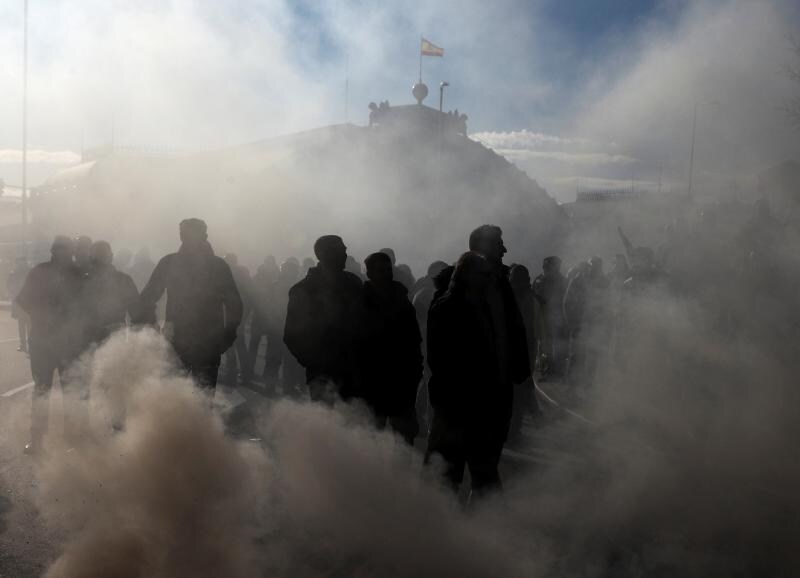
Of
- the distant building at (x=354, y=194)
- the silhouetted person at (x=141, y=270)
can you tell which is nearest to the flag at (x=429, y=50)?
the distant building at (x=354, y=194)

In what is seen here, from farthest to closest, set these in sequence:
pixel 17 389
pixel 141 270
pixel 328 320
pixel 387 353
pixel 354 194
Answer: pixel 354 194
pixel 141 270
pixel 17 389
pixel 328 320
pixel 387 353

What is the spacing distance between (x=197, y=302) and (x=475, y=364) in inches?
73.5

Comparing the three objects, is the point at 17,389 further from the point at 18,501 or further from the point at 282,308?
the point at 18,501

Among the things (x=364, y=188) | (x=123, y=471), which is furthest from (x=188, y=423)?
(x=364, y=188)

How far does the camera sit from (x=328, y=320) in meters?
4.02

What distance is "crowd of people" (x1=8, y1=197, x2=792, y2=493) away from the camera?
3.38m

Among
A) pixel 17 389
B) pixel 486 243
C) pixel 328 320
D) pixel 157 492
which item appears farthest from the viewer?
pixel 17 389

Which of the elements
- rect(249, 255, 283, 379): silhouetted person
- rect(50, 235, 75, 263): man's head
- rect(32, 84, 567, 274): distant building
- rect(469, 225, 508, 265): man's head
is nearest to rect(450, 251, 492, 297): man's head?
rect(469, 225, 508, 265): man's head

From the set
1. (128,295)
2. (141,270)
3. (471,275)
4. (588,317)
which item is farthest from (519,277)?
(141,270)

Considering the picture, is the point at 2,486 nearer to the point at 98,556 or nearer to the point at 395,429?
the point at 98,556

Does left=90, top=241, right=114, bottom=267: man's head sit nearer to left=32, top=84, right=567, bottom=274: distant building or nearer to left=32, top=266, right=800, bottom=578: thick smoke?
left=32, top=266, right=800, bottom=578: thick smoke

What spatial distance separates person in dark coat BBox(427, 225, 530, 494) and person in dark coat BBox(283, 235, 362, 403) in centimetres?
66

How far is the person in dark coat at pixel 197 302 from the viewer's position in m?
4.41

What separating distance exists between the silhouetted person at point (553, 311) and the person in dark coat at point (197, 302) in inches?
146
